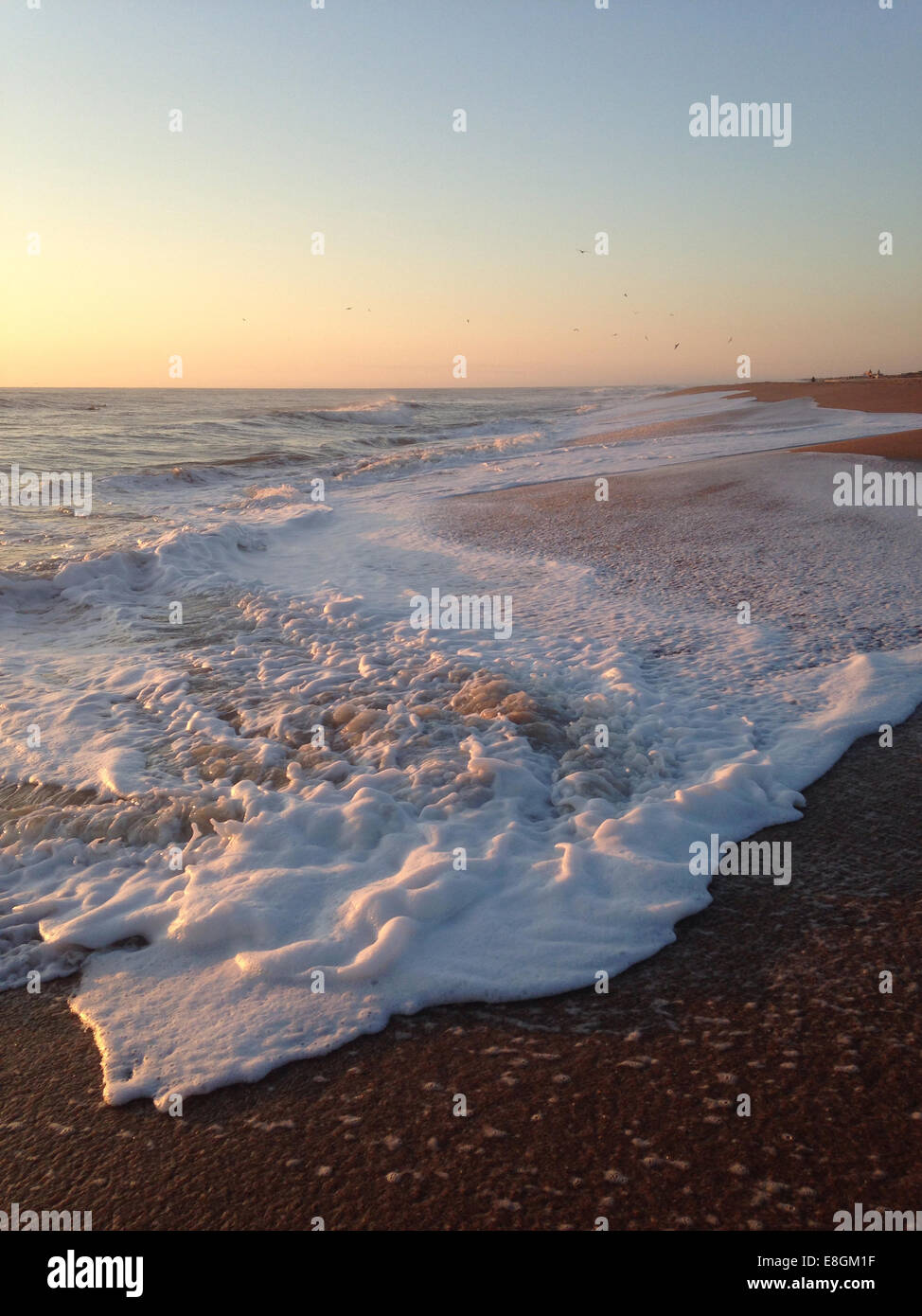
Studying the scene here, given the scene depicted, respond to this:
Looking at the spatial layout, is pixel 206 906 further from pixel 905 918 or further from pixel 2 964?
Answer: pixel 905 918

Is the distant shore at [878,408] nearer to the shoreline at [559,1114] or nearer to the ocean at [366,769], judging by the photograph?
the ocean at [366,769]

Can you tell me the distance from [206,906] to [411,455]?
17.5 meters

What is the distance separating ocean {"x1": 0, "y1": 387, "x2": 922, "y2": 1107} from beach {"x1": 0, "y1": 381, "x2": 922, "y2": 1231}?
0.37ft

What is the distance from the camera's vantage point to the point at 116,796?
380 centimetres

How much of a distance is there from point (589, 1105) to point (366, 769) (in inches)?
81.9

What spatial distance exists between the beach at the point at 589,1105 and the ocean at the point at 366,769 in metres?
0.11

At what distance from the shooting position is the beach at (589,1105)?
6.10 feet

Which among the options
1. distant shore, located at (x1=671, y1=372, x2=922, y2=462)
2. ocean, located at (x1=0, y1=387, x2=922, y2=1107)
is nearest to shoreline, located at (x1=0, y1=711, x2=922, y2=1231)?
ocean, located at (x1=0, y1=387, x2=922, y2=1107)

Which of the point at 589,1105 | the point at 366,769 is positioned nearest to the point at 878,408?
the point at 366,769

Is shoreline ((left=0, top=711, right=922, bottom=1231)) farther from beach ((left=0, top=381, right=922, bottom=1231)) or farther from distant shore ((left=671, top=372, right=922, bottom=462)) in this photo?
distant shore ((left=671, top=372, right=922, bottom=462))

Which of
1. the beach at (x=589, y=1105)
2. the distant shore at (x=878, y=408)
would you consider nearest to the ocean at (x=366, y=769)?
the beach at (x=589, y=1105)

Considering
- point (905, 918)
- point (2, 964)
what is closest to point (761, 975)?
point (905, 918)

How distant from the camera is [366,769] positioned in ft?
12.8

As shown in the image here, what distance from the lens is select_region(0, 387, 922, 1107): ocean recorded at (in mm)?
2617
